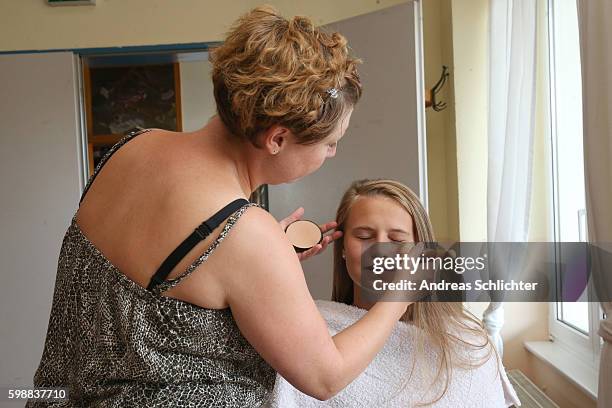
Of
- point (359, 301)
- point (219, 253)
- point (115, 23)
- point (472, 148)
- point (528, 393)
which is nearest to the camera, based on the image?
point (219, 253)

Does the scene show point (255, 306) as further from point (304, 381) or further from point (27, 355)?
point (27, 355)

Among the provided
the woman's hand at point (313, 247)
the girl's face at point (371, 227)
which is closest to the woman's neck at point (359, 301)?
the girl's face at point (371, 227)

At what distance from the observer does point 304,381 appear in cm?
86

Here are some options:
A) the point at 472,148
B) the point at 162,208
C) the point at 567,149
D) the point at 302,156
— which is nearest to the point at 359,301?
the point at 302,156

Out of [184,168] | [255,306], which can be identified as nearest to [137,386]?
[255,306]

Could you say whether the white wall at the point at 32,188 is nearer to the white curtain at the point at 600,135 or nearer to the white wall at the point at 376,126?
the white wall at the point at 376,126

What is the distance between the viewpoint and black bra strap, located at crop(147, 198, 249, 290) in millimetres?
808

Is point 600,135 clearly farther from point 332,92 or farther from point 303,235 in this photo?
point 332,92

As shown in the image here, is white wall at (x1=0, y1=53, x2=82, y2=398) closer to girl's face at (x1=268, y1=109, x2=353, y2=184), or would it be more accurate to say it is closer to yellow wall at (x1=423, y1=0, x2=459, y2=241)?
yellow wall at (x1=423, y1=0, x2=459, y2=241)

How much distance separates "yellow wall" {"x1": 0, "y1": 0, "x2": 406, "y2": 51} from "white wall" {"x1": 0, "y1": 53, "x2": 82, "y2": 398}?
11 centimetres

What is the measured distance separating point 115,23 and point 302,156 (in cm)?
239

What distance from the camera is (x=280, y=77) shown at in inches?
32.3

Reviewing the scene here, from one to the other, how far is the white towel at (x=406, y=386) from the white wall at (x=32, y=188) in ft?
6.66

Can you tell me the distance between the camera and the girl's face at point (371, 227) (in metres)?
1.37
